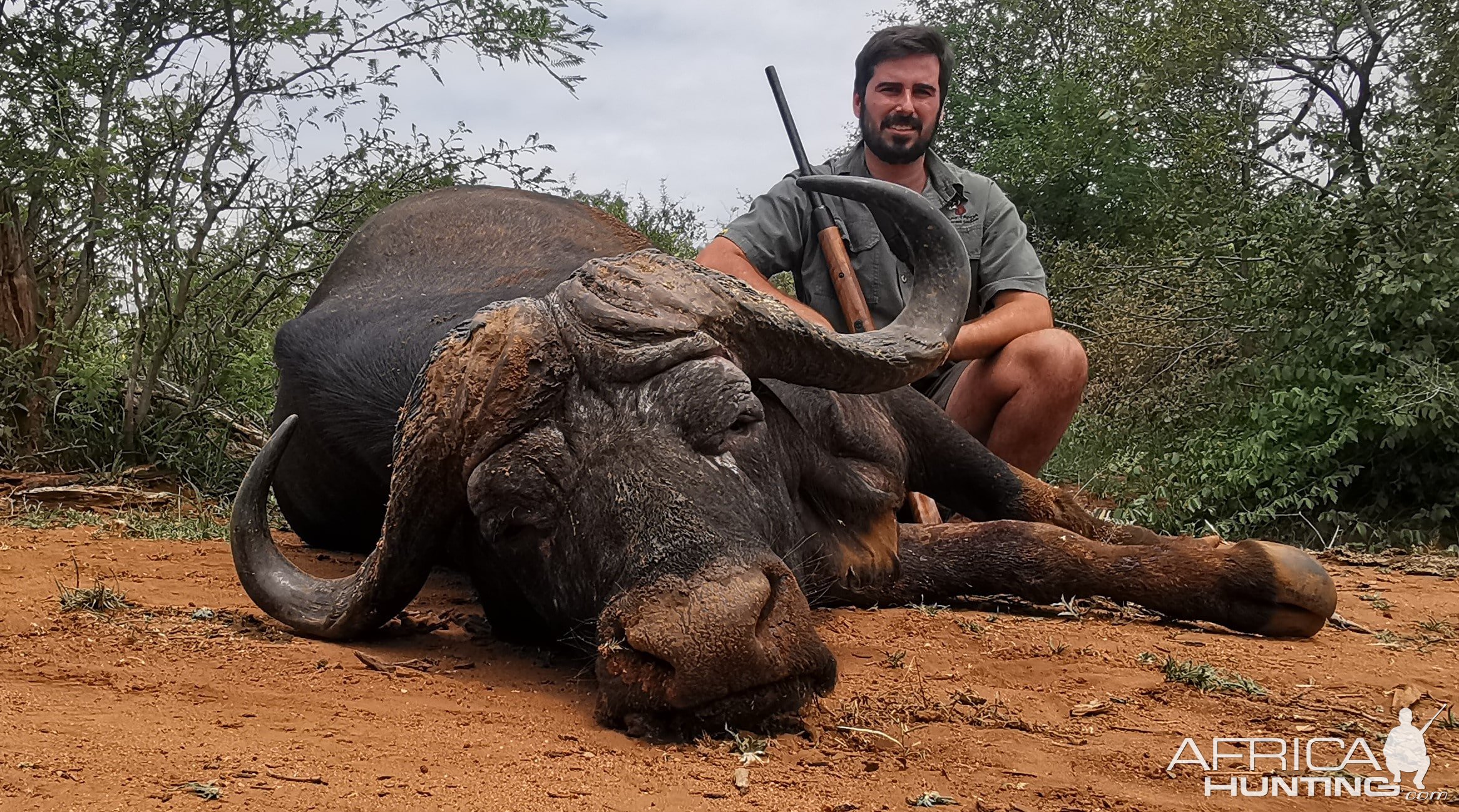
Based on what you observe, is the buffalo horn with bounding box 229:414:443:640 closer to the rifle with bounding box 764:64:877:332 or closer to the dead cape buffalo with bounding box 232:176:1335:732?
the dead cape buffalo with bounding box 232:176:1335:732

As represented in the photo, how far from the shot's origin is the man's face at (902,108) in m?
5.94

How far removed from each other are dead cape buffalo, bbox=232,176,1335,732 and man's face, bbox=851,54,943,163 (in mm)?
2006

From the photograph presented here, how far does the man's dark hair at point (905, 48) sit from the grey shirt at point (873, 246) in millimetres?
752

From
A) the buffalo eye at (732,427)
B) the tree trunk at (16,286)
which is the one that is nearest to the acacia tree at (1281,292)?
the buffalo eye at (732,427)

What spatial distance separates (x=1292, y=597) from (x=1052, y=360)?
1.83 metres

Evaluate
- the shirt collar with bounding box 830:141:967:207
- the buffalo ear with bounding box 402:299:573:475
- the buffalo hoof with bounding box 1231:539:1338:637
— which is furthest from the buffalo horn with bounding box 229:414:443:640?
the shirt collar with bounding box 830:141:967:207

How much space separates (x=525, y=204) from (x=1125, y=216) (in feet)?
40.4

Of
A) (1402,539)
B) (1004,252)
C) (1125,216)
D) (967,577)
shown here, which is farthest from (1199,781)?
(1125,216)

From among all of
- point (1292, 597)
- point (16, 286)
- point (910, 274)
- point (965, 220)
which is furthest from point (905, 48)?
point (16, 286)

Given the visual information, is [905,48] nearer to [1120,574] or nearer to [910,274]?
[910,274]

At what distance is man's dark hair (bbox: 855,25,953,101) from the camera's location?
6.11 meters

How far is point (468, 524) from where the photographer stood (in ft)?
10.1

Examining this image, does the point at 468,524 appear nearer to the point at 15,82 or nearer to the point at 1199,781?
the point at 1199,781

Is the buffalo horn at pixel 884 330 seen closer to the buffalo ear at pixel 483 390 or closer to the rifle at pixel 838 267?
the buffalo ear at pixel 483 390
